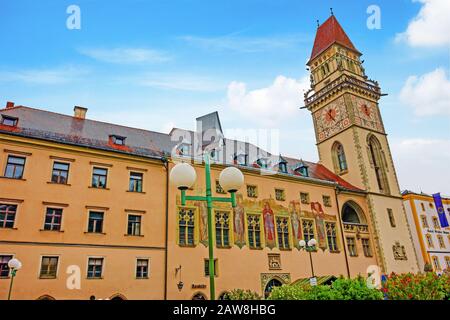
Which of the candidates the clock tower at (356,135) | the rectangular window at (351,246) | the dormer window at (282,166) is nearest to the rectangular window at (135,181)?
the dormer window at (282,166)

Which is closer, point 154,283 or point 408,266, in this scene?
point 154,283

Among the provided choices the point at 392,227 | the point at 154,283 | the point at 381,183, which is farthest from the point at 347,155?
the point at 154,283

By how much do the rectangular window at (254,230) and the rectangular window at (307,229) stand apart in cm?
443

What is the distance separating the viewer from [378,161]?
3659 centimetres

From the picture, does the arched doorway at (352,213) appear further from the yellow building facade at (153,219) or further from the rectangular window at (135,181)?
the rectangular window at (135,181)

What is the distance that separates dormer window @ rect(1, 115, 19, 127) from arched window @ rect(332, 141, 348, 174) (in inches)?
1202

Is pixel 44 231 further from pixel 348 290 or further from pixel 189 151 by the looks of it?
pixel 348 290

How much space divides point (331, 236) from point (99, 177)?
19.3 m

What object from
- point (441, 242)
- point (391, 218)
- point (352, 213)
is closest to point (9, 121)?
point (352, 213)

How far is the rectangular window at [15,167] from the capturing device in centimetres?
1833

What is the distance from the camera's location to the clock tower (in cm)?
3238
